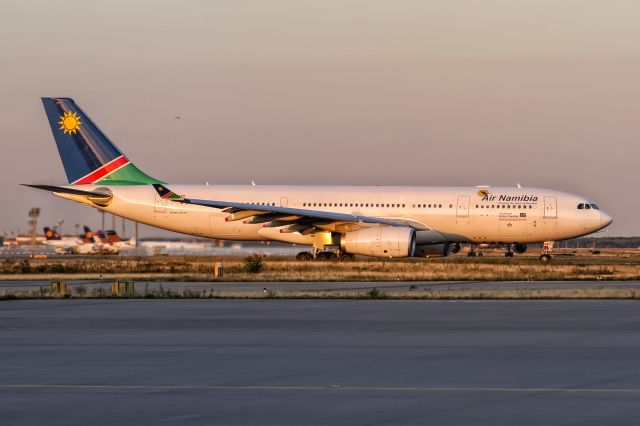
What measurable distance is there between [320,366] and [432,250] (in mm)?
42158

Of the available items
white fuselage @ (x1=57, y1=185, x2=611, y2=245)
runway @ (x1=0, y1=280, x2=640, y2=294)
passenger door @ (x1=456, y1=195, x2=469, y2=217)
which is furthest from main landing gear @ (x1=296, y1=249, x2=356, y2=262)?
runway @ (x1=0, y1=280, x2=640, y2=294)

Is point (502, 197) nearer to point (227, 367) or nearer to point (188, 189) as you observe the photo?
point (188, 189)

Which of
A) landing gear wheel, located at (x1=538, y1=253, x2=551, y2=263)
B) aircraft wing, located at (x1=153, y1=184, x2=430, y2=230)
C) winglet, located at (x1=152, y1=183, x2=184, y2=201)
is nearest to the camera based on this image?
aircraft wing, located at (x1=153, y1=184, x2=430, y2=230)

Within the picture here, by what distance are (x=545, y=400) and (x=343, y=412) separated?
2325 millimetres

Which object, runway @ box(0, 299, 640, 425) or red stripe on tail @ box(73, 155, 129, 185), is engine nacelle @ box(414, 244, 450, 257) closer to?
red stripe on tail @ box(73, 155, 129, 185)

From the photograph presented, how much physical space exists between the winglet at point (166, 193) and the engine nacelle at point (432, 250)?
40.4 ft

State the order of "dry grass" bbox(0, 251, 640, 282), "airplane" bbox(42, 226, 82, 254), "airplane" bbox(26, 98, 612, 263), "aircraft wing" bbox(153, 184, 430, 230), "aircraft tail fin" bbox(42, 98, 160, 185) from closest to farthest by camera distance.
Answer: "dry grass" bbox(0, 251, 640, 282) → "aircraft wing" bbox(153, 184, 430, 230) → "airplane" bbox(26, 98, 612, 263) → "aircraft tail fin" bbox(42, 98, 160, 185) → "airplane" bbox(42, 226, 82, 254)

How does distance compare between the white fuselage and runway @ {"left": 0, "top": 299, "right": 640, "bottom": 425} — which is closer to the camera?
runway @ {"left": 0, "top": 299, "right": 640, "bottom": 425}

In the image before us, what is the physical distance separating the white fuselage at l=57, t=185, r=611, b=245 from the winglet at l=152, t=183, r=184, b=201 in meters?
0.73

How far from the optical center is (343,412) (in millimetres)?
11523

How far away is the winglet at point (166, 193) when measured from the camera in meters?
56.0

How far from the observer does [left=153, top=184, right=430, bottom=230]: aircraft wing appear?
5316 cm

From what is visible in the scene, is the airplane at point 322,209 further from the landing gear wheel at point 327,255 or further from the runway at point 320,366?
the runway at point 320,366

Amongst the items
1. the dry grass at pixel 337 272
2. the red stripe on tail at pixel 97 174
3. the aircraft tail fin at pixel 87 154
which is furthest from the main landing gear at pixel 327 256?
the red stripe on tail at pixel 97 174
